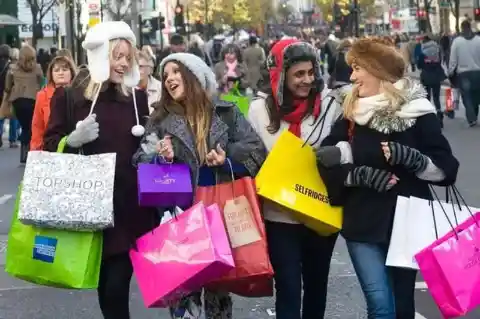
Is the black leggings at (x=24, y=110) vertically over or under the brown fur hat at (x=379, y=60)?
under

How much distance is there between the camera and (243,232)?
15.4ft

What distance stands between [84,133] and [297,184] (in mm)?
1007

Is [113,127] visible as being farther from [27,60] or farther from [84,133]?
[27,60]

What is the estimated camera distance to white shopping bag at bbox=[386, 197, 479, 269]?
4641mm

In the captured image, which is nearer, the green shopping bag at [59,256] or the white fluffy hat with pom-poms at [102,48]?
the green shopping bag at [59,256]

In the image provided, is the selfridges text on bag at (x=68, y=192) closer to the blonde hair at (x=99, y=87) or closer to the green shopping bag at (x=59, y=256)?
the green shopping bag at (x=59, y=256)

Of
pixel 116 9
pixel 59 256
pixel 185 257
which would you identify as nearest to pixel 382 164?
pixel 185 257

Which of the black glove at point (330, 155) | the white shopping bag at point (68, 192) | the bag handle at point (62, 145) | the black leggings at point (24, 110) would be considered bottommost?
the black leggings at point (24, 110)

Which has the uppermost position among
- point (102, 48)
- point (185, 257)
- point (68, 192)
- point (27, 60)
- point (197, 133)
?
point (102, 48)

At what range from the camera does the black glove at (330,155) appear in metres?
4.77

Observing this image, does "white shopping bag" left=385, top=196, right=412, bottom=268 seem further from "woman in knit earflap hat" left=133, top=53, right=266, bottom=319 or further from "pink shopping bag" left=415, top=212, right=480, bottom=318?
"woman in knit earflap hat" left=133, top=53, right=266, bottom=319

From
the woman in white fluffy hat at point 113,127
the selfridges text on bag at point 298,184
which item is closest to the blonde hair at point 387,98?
the selfridges text on bag at point 298,184

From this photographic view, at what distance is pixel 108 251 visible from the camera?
4.93 metres

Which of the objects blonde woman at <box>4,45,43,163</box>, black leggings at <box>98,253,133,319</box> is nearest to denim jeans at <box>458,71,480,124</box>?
blonde woman at <box>4,45,43,163</box>
